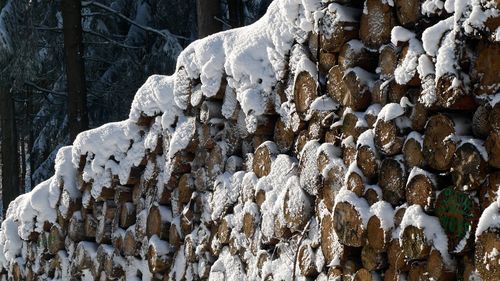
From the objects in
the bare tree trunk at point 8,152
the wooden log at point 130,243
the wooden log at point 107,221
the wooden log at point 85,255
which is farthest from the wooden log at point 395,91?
the bare tree trunk at point 8,152

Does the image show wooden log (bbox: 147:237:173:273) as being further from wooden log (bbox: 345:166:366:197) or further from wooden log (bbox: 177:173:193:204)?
wooden log (bbox: 345:166:366:197)

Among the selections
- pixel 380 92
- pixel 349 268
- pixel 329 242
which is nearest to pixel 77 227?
pixel 329 242

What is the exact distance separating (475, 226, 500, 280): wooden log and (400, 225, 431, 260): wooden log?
0.22 metres

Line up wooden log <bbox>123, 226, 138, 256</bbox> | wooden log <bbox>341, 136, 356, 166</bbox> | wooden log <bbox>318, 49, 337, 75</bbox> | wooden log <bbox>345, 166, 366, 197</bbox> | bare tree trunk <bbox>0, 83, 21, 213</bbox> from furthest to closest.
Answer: bare tree trunk <bbox>0, 83, 21, 213</bbox>, wooden log <bbox>123, 226, 138, 256</bbox>, wooden log <bbox>318, 49, 337, 75</bbox>, wooden log <bbox>341, 136, 356, 166</bbox>, wooden log <bbox>345, 166, 366, 197</bbox>

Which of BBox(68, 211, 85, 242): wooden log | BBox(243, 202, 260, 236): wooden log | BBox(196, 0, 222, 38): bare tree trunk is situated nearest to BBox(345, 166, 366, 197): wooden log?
BBox(243, 202, 260, 236): wooden log

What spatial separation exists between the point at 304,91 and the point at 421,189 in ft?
2.90

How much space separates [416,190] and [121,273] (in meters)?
2.71

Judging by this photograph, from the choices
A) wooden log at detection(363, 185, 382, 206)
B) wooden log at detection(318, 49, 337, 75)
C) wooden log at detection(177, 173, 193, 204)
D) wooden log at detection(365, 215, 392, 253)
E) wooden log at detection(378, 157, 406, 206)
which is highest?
wooden log at detection(318, 49, 337, 75)

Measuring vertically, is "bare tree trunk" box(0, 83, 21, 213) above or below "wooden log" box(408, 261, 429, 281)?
below

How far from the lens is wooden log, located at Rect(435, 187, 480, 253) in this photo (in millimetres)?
2289

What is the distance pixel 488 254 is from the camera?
2.18 metres

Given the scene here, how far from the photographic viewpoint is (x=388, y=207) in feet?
8.64

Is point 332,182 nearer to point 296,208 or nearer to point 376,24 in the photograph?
point 296,208

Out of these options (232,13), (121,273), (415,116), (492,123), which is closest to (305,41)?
(415,116)
